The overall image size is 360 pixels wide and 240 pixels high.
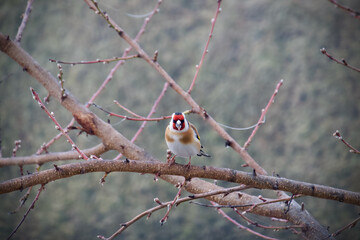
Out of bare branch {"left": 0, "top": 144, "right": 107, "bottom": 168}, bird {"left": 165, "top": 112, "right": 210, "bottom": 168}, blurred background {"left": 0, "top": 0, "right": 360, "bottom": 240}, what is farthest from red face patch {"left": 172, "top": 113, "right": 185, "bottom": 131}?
blurred background {"left": 0, "top": 0, "right": 360, "bottom": 240}

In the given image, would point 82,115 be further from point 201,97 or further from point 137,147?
point 201,97

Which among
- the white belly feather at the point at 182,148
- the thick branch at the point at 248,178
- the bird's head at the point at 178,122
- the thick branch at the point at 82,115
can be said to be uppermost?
the thick branch at the point at 82,115

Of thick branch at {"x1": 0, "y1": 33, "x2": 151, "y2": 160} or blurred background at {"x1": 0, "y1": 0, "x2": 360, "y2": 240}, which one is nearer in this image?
thick branch at {"x1": 0, "y1": 33, "x2": 151, "y2": 160}

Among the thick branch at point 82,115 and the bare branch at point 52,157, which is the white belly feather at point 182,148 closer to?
the thick branch at point 82,115

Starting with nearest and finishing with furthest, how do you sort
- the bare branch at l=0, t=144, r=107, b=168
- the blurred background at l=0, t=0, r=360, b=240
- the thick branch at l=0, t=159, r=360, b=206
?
1. the thick branch at l=0, t=159, r=360, b=206
2. the bare branch at l=0, t=144, r=107, b=168
3. the blurred background at l=0, t=0, r=360, b=240

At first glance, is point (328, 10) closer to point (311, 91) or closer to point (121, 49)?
point (311, 91)

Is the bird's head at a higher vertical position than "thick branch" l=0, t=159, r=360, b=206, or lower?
higher

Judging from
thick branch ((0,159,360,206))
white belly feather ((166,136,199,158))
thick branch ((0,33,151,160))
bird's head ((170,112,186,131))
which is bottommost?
thick branch ((0,159,360,206))

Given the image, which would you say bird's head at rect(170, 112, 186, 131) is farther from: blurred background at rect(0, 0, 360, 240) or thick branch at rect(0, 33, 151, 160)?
blurred background at rect(0, 0, 360, 240)

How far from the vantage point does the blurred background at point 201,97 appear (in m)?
2.08

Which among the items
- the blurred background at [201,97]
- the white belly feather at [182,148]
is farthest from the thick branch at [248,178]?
the blurred background at [201,97]

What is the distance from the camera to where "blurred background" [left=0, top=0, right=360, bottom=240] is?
2078 millimetres

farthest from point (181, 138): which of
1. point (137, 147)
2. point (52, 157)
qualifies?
point (52, 157)

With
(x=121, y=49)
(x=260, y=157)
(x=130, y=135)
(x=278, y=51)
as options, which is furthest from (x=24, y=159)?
(x=278, y=51)
